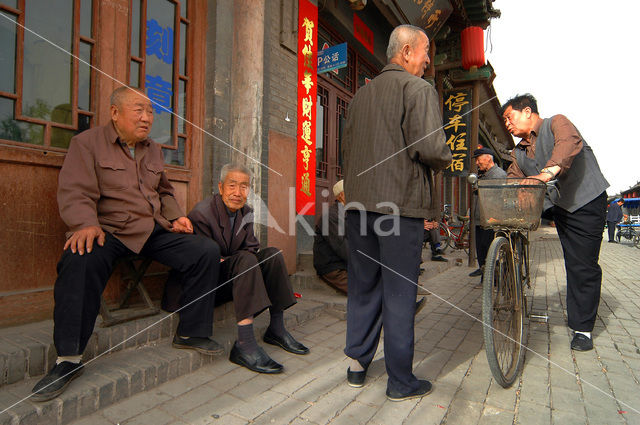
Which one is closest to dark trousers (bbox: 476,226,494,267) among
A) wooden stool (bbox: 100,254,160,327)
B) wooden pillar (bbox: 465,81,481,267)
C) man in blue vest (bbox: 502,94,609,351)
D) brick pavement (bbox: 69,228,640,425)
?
wooden pillar (bbox: 465,81,481,267)

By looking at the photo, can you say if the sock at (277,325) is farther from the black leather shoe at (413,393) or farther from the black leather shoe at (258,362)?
the black leather shoe at (413,393)

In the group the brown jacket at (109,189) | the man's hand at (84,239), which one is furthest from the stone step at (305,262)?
the man's hand at (84,239)

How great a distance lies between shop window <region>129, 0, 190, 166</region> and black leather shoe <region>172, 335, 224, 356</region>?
1.66 m

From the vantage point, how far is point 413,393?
82.8 inches

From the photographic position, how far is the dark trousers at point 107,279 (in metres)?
1.91

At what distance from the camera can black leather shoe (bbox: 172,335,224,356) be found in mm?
2451

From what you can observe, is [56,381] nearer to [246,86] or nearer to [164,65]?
[164,65]

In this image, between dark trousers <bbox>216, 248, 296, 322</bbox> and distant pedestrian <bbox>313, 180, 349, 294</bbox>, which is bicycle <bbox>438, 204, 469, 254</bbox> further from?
dark trousers <bbox>216, 248, 296, 322</bbox>

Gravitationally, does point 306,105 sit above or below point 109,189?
above

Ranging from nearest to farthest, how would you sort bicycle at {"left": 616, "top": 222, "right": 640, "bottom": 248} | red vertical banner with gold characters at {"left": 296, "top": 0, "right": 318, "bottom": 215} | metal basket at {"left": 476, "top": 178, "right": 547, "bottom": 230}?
metal basket at {"left": 476, "top": 178, "right": 547, "bottom": 230} → red vertical banner with gold characters at {"left": 296, "top": 0, "right": 318, "bottom": 215} → bicycle at {"left": 616, "top": 222, "right": 640, "bottom": 248}

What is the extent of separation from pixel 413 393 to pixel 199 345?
133cm

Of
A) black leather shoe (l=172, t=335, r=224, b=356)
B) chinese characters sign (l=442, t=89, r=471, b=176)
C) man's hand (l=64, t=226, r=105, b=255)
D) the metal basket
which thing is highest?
chinese characters sign (l=442, t=89, r=471, b=176)

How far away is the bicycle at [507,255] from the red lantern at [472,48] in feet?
20.1

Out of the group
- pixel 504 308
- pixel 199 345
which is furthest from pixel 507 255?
pixel 199 345
